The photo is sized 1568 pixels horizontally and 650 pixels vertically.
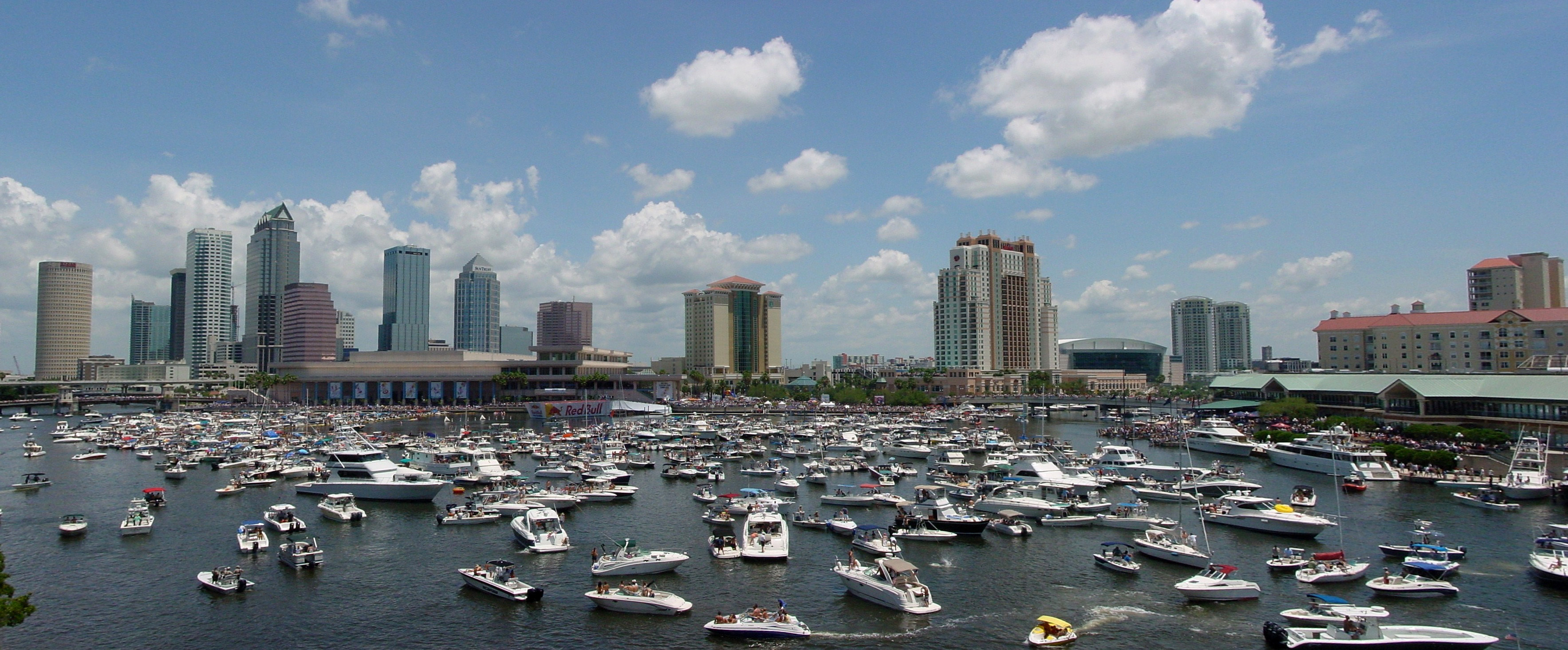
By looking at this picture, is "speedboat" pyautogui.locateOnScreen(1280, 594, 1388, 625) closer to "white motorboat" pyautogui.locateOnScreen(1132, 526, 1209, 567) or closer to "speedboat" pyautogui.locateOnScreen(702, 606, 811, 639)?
"white motorboat" pyautogui.locateOnScreen(1132, 526, 1209, 567)

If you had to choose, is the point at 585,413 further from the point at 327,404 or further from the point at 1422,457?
the point at 1422,457

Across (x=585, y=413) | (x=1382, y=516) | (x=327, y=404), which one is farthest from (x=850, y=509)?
(x=327, y=404)

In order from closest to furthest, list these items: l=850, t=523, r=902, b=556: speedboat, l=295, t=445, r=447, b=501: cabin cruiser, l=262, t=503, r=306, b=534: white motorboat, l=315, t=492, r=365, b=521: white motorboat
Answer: l=850, t=523, r=902, b=556: speedboat
l=262, t=503, r=306, b=534: white motorboat
l=315, t=492, r=365, b=521: white motorboat
l=295, t=445, r=447, b=501: cabin cruiser

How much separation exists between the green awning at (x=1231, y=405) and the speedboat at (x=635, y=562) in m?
104

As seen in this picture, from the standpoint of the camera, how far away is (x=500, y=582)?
36.0m

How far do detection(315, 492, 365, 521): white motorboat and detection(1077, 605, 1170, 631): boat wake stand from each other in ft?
135

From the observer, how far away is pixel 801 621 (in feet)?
108

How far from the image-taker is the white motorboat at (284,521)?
47.5 metres

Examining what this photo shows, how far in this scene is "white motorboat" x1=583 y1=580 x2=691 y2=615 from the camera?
33594 mm

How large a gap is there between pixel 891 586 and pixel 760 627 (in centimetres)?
607

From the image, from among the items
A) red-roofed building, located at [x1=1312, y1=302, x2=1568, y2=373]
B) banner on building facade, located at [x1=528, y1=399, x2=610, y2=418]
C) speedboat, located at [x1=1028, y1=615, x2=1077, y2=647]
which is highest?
red-roofed building, located at [x1=1312, y1=302, x2=1568, y2=373]

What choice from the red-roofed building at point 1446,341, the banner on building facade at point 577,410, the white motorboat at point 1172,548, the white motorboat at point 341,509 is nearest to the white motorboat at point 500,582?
the white motorboat at point 341,509

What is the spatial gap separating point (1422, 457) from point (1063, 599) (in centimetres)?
5027

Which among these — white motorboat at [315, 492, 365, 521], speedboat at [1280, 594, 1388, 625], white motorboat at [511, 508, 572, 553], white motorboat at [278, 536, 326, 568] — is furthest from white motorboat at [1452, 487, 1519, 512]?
white motorboat at [315, 492, 365, 521]
